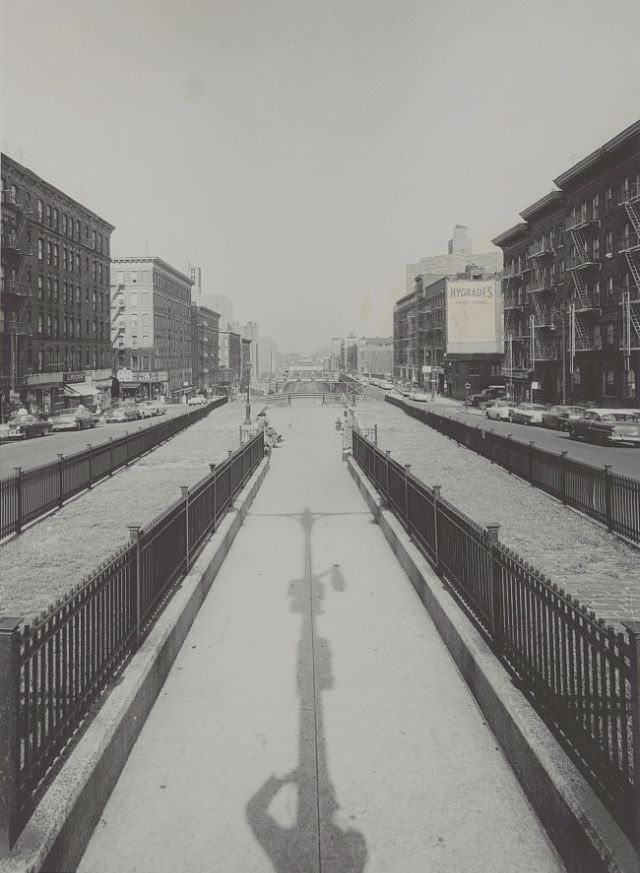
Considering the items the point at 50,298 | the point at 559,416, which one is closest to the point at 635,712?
the point at 559,416

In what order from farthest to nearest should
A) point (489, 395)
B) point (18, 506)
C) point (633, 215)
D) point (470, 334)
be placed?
point (470, 334) < point (489, 395) < point (633, 215) < point (18, 506)

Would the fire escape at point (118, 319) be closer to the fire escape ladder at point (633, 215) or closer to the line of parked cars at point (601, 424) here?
the line of parked cars at point (601, 424)

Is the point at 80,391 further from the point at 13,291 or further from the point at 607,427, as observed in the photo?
the point at 607,427

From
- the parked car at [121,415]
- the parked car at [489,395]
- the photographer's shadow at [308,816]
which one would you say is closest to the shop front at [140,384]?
the parked car at [121,415]

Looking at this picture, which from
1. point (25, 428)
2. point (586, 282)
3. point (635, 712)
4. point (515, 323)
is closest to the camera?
point (635, 712)

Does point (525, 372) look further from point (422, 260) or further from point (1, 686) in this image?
point (422, 260)

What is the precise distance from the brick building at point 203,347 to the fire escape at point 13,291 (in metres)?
63.0

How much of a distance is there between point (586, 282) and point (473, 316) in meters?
30.1

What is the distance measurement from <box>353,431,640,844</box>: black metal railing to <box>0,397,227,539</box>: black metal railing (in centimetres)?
781

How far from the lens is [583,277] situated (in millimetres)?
53594

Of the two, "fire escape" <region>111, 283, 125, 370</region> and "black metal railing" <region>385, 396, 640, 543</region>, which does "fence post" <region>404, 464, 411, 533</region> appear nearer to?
"black metal railing" <region>385, 396, 640, 543</region>

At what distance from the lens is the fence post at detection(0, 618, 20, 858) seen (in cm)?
329

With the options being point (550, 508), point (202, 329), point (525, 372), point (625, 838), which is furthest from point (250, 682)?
point (202, 329)

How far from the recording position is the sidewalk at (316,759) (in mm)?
3797
